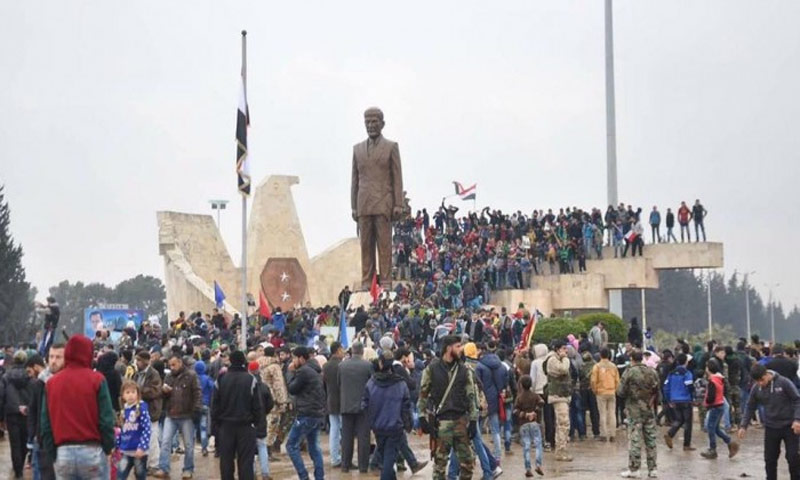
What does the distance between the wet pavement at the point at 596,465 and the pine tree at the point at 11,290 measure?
3582 centimetres

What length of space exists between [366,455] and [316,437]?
1.31 metres

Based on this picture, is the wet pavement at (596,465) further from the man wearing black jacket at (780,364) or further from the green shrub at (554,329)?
the green shrub at (554,329)

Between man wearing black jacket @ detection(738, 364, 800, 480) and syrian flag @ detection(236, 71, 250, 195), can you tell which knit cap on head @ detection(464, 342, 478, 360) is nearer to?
man wearing black jacket @ detection(738, 364, 800, 480)

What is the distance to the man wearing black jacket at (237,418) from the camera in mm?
11047

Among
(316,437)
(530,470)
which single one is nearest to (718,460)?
(530,470)

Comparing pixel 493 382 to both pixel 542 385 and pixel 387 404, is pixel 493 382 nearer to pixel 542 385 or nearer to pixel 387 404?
pixel 542 385

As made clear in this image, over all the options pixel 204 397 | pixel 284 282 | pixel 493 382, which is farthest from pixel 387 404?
pixel 284 282

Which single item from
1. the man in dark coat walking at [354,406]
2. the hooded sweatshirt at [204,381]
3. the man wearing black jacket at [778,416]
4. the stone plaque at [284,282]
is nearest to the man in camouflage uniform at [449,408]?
the man in dark coat walking at [354,406]

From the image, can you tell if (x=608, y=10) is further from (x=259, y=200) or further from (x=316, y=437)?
(x=316, y=437)

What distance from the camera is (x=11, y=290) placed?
175 feet

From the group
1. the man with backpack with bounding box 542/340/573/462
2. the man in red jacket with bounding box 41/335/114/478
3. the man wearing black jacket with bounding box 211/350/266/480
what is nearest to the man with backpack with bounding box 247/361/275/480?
the man wearing black jacket with bounding box 211/350/266/480

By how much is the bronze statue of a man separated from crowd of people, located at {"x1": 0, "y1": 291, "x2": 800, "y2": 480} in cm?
517

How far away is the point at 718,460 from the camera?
1554cm

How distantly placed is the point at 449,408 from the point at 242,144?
1285 centimetres
